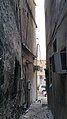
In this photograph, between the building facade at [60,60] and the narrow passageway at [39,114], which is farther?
the narrow passageway at [39,114]

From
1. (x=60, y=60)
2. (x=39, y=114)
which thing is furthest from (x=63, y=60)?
(x=39, y=114)

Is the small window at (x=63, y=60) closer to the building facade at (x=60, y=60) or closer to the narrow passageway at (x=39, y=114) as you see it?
the building facade at (x=60, y=60)

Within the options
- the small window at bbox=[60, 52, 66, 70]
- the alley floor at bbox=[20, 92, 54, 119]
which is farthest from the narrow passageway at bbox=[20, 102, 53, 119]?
the small window at bbox=[60, 52, 66, 70]

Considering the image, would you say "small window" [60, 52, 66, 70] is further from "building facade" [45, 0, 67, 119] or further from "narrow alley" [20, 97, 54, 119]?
"narrow alley" [20, 97, 54, 119]

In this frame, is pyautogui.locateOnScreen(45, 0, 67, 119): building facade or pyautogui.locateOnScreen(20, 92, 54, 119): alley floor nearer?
pyautogui.locateOnScreen(45, 0, 67, 119): building facade

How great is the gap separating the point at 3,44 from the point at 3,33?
302 mm

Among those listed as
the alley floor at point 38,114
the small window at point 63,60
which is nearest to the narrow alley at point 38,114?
the alley floor at point 38,114

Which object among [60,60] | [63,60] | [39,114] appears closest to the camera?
[60,60]

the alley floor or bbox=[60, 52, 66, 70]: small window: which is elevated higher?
bbox=[60, 52, 66, 70]: small window

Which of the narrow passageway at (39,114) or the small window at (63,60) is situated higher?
the small window at (63,60)

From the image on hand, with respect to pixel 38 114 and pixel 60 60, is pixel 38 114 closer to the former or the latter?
pixel 38 114

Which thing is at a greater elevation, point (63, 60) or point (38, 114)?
point (63, 60)

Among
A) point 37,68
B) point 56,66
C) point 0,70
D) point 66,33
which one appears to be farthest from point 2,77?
point 37,68

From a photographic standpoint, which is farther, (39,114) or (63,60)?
(39,114)
